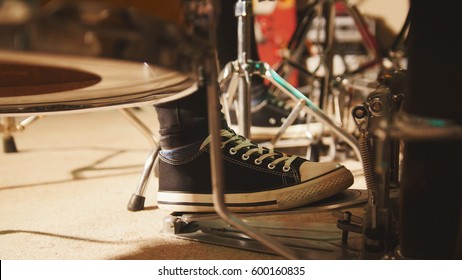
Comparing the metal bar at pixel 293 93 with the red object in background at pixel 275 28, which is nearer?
the metal bar at pixel 293 93

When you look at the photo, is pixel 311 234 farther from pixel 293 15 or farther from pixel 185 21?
pixel 293 15

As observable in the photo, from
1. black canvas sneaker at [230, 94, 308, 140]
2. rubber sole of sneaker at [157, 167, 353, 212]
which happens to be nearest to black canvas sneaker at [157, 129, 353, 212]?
rubber sole of sneaker at [157, 167, 353, 212]

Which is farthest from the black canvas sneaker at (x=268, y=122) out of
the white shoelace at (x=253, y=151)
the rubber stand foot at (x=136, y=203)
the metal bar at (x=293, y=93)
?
the white shoelace at (x=253, y=151)

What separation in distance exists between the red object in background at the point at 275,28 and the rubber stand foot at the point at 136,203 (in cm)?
246

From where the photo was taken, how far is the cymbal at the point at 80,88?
60 centimetres

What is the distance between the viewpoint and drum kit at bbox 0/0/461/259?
→ 1.25 ft

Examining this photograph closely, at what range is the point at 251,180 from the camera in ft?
2.59

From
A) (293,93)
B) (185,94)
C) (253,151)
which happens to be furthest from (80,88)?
(293,93)

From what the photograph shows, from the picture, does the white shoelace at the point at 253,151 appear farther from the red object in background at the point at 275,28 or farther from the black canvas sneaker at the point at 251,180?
the red object in background at the point at 275,28

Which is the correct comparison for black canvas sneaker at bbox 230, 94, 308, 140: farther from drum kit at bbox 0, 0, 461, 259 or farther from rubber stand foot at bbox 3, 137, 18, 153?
rubber stand foot at bbox 3, 137, 18, 153

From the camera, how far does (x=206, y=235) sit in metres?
0.83
